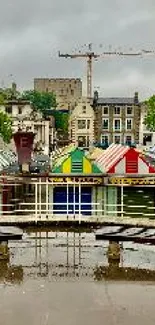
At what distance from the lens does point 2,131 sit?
8088 centimetres

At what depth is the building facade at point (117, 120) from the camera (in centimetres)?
13100

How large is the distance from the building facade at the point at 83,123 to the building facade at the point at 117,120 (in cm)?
416

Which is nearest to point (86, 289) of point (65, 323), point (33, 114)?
point (65, 323)

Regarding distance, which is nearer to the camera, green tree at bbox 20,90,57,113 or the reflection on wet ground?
the reflection on wet ground

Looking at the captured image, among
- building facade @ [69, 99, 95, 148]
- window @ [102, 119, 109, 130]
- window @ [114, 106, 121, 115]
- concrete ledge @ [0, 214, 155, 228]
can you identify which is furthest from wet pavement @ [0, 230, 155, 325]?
window @ [102, 119, 109, 130]

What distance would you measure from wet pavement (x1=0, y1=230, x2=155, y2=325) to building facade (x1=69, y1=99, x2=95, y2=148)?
109 m

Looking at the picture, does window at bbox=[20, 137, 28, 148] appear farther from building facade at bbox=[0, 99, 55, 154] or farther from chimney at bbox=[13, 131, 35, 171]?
building facade at bbox=[0, 99, 55, 154]

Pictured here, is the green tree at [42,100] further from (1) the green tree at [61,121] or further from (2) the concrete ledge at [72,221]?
(2) the concrete ledge at [72,221]

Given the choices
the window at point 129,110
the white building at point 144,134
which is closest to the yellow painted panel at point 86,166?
the window at point 129,110

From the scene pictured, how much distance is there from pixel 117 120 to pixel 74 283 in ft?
401

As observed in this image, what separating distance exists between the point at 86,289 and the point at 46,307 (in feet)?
4.28

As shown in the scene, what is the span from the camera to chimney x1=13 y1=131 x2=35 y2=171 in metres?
18.1

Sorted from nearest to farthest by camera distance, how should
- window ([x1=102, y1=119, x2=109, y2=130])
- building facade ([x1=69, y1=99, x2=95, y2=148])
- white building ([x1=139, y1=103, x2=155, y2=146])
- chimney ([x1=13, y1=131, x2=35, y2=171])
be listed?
chimney ([x1=13, y1=131, x2=35, y2=171])
building facade ([x1=69, y1=99, x2=95, y2=148])
window ([x1=102, y1=119, x2=109, y2=130])
white building ([x1=139, y1=103, x2=155, y2=146])

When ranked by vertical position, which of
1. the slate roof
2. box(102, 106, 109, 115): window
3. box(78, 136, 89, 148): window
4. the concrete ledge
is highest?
the slate roof
